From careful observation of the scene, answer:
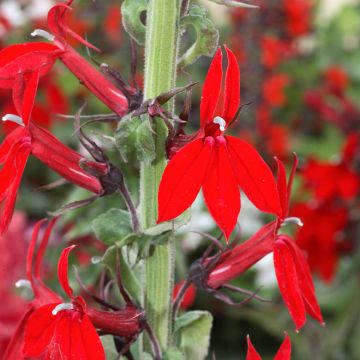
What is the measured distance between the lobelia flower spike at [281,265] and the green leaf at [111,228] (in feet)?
0.37

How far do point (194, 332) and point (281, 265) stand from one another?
21 cm

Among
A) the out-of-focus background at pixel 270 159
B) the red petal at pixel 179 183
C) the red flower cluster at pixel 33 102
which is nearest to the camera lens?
the red petal at pixel 179 183

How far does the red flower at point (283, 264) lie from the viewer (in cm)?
96

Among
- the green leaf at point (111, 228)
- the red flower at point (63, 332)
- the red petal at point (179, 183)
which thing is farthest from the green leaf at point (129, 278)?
the red petal at point (179, 183)

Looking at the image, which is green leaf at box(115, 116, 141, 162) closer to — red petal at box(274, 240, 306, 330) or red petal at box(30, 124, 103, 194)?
red petal at box(30, 124, 103, 194)

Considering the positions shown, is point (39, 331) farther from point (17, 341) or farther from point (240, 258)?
point (240, 258)

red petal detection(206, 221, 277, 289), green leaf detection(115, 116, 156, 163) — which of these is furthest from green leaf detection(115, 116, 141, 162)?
red petal detection(206, 221, 277, 289)

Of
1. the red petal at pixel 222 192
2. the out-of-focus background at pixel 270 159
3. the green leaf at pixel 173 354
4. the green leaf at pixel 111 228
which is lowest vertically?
the out-of-focus background at pixel 270 159

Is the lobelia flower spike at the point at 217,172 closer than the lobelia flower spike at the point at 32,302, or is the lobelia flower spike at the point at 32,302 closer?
the lobelia flower spike at the point at 217,172

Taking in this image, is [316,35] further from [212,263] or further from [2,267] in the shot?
[212,263]

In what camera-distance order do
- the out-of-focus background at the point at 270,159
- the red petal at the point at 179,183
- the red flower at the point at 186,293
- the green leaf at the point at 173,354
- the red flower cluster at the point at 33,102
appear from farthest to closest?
the out-of-focus background at the point at 270,159 → the red flower at the point at 186,293 → the green leaf at the point at 173,354 → the red flower cluster at the point at 33,102 → the red petal at the point at 179,183

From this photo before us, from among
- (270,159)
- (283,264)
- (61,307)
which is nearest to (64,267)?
(61,307)

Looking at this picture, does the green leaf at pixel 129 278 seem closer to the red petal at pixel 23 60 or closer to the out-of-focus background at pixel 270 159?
the out-of-focus background at pixel 270 159

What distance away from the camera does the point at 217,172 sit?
2.88ft
